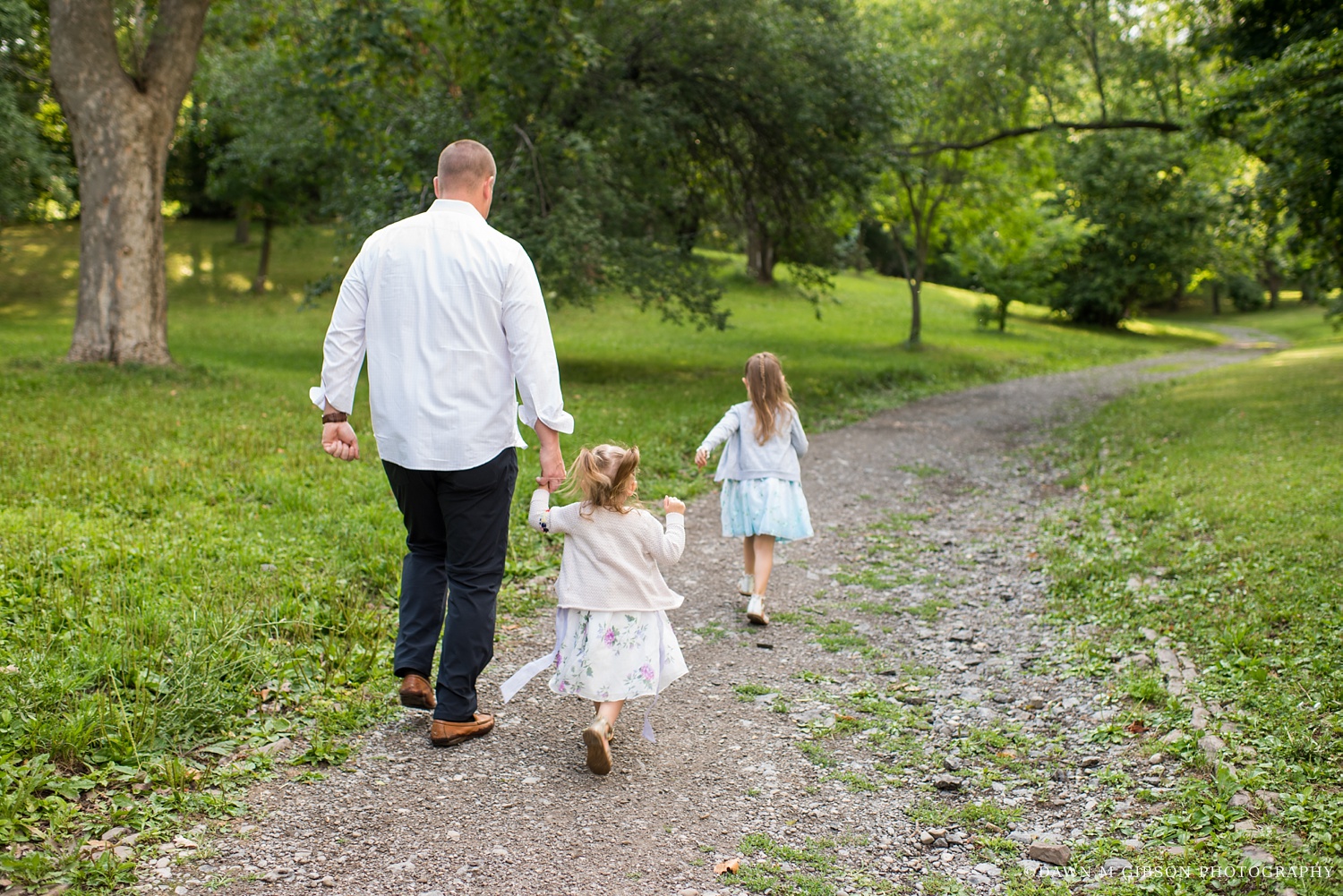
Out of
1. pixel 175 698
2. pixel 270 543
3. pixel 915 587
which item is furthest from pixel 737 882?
pixel 270 543

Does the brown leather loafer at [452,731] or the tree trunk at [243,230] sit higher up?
the tree trunk at [243,230]

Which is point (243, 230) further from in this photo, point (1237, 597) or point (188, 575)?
point (1237, 597)

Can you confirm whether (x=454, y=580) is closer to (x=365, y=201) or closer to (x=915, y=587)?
(x=915, y=587)

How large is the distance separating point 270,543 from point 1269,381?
19492 mm

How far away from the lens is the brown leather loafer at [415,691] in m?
4.53

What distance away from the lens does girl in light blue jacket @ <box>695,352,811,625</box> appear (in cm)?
640

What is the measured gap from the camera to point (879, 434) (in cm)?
1386

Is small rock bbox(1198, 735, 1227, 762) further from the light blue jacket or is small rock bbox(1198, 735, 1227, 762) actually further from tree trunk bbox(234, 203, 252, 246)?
tree trunk bbox(234, 203, 252, 246)

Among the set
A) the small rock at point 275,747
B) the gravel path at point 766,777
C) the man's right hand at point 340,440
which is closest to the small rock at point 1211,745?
the gravel path at point 766,777

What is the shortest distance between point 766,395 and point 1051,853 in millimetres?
3481

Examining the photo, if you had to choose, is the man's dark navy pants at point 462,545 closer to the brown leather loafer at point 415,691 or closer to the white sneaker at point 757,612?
Answer: the brown leather loafer at point 415,691

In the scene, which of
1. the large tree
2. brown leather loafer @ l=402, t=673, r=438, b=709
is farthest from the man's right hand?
the large tree

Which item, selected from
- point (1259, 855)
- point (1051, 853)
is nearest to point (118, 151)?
point (1051, 853)

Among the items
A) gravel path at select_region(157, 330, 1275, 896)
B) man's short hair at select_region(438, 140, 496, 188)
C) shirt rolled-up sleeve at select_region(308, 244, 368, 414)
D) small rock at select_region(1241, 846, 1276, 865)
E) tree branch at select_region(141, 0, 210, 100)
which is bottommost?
gravel path at select_region(157, 330, 1275, 896)
